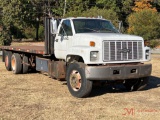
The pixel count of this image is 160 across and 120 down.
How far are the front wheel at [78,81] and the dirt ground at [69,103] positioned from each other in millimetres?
177

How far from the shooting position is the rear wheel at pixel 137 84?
960 centimetres

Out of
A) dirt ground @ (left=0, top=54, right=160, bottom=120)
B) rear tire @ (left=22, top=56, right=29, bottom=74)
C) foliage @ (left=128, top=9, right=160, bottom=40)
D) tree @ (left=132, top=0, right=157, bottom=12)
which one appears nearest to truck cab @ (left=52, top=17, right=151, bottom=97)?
dirt ground @ (left=0, top=54, right=160, bottom=120)

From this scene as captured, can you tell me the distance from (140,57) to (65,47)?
86.1 inches

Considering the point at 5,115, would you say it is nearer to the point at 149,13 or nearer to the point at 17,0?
the point at 149,13

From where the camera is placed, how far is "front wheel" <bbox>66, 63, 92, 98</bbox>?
8.29 meters

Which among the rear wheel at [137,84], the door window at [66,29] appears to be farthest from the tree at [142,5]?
the door window at [66,29]

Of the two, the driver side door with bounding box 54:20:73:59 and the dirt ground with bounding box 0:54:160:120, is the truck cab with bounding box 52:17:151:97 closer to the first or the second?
the driver side door with bounding box 54:20:73:59

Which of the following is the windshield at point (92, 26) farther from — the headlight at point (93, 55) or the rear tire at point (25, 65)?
the rear tire at point (25, 65)

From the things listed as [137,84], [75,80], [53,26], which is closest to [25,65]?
[53,26]

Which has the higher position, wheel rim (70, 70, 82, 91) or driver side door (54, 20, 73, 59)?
driver side door (54, 20, 73, 59)

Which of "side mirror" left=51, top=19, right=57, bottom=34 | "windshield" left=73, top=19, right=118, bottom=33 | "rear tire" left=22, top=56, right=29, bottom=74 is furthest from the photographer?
"rear tire" left=22, top=56, right=29, bottom=74

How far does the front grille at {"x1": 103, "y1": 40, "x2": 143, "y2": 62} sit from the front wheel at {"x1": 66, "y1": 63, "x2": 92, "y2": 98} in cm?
72

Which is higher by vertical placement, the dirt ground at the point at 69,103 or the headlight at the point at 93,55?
the headlight at the point at 93,55

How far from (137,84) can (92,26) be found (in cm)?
225
